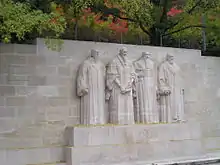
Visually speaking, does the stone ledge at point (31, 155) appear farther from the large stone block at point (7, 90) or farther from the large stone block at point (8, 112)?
the large stone block at point (7, 90)

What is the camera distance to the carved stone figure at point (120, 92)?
405 inches

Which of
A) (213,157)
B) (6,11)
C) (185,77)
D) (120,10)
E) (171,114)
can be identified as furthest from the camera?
(120,10)

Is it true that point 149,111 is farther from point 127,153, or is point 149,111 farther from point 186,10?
point 186,10

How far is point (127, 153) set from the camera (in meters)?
9.64

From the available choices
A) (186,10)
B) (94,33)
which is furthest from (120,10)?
(186,10)

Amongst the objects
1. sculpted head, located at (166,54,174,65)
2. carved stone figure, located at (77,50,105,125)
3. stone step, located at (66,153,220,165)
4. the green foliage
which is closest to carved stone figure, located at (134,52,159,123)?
sculpted head, located at (166,54,174,65)

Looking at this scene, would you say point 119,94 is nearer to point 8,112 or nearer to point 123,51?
point 123,51

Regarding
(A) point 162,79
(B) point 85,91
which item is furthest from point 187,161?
(B) point 85,91

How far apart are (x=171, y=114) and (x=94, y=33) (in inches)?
179

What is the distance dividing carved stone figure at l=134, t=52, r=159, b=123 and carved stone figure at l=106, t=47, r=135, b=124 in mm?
379

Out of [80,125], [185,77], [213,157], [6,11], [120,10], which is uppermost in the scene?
[120,10]

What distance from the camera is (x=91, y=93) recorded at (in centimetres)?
1006

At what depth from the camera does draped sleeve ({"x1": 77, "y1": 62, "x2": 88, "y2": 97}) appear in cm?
1002

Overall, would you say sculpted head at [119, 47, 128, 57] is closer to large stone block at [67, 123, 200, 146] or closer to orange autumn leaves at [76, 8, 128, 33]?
large stone block at [67, 123, 200, 146]
